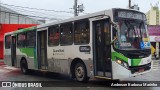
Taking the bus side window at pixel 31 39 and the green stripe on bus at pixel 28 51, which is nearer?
the bus side window at pixel 31 39

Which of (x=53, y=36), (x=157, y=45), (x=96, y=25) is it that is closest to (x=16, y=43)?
(x=53, y=36)

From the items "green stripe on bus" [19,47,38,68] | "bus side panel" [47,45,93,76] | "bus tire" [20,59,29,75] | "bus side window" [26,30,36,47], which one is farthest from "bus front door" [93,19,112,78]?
"bus tire" [20,59,29,75]

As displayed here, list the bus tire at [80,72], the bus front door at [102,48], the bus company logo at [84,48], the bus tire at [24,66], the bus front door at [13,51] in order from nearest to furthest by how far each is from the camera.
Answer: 1. the bus front door at [102,48]
2. the bus company logo at [84,48]
3. the bus tire at [80,72]
4. the bus tire at [24,66]
5. the bus front door at [13,51]

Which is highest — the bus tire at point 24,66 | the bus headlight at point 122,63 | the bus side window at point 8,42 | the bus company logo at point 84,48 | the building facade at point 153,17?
the building facade at point 153,17

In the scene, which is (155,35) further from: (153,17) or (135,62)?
(135,62)

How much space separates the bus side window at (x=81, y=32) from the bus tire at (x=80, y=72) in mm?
974

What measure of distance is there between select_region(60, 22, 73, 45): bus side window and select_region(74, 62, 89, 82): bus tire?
119 centimetres

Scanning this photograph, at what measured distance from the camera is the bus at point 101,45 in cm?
1120

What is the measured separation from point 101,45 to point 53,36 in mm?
3956

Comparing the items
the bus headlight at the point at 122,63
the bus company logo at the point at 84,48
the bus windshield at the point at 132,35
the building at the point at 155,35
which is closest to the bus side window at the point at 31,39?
the bus company logo at the point at 84,48

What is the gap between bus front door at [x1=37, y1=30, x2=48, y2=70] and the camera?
53.0 ft

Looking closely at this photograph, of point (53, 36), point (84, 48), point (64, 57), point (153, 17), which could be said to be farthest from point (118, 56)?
point (153, 17)

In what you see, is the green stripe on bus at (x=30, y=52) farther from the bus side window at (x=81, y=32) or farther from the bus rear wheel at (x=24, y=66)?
the bus side window at (x=81, y=32)

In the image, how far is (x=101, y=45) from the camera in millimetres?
11891
